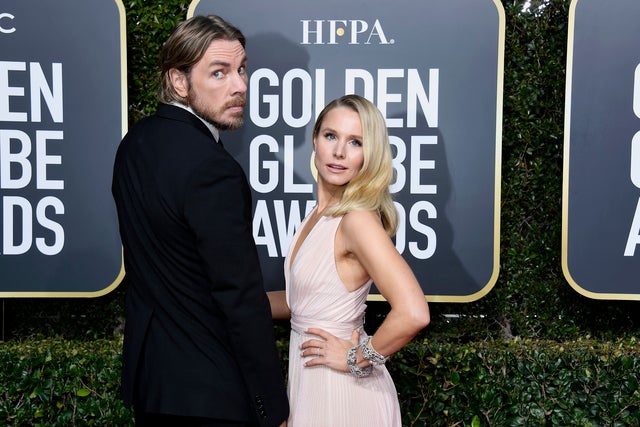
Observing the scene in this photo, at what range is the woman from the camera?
165 cm

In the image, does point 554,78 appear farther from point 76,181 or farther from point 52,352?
point 52,352

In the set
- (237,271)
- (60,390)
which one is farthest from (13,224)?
A: (237,271)

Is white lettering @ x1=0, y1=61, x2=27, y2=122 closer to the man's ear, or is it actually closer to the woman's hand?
the man's ear

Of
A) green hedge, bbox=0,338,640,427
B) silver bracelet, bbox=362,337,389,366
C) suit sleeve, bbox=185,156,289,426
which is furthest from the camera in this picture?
green hedge, bbox=0,338,640,427

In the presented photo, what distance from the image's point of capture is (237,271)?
1.40 m

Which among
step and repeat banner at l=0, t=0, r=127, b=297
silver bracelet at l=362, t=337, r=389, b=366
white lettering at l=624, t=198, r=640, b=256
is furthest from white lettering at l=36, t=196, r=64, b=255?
white lettering at l=624, t=198, r=640, b=256

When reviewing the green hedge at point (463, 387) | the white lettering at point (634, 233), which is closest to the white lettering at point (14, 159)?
the green hedge at point (463, 387)

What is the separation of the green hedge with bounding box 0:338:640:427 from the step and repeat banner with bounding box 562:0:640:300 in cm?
45

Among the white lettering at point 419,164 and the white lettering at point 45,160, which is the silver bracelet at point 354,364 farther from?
the white lettering at point 45,160

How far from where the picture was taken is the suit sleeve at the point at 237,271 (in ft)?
4.51

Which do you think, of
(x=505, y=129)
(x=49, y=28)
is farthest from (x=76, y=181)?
(x=505, y=129)

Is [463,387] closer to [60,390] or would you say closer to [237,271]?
[237,271]

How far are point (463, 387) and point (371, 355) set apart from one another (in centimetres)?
112

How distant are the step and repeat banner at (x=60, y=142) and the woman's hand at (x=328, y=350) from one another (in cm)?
153
